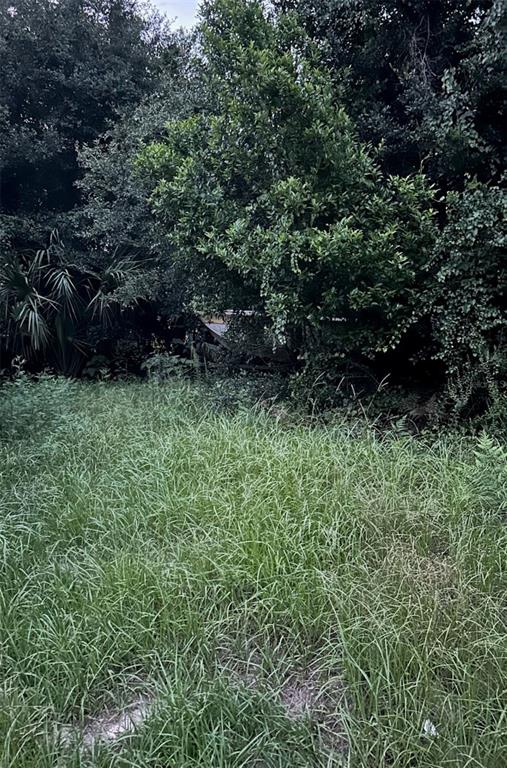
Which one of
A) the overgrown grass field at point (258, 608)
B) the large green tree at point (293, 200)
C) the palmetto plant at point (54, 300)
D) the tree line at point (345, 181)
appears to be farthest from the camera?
the palmetto plant at point (54, 300)

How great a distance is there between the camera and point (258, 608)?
1996 mm

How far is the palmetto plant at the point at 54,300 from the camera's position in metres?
7.07

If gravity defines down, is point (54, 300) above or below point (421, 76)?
below

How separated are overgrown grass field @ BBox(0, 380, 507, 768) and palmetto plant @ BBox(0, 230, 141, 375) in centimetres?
416

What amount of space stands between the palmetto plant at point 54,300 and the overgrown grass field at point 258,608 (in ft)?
13.6

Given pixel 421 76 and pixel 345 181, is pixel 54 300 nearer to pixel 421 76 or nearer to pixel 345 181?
pixel 345 181

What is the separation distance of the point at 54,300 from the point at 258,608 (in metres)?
6.36

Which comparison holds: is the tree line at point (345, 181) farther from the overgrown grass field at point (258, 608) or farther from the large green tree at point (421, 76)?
the overgrown grass field at point (258, 608)

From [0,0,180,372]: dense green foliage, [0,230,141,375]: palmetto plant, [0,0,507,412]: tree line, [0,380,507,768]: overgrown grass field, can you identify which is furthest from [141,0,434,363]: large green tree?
[0,0,180,372]: dense green foliage

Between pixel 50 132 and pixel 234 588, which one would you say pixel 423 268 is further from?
pixel 50 132

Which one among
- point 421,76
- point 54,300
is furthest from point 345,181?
point 54,300

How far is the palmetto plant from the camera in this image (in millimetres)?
7074

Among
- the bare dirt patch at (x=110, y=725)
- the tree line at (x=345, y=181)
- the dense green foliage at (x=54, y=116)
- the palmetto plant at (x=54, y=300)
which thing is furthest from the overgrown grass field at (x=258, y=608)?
the dense green foliage at (x=54, y=116)

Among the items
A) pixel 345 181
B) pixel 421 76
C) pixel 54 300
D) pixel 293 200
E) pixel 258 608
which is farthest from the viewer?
pixel 54 300
